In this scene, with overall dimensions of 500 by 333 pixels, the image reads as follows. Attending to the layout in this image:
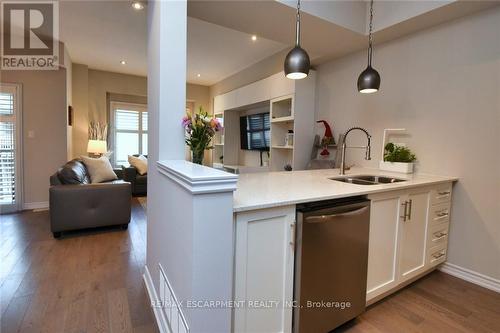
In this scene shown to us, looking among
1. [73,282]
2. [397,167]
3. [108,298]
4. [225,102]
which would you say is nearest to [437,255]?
[397,167]

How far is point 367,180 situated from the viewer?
7.96 ft

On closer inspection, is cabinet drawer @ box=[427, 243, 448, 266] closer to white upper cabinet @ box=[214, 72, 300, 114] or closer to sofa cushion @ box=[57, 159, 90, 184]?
white upper cabinet @ box=[214, 72, 300, 114]

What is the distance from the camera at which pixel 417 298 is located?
2053 millimetres

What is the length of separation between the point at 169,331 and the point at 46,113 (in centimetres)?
444

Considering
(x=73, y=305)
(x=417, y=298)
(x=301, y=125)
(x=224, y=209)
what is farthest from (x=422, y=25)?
(x=73, y=305)

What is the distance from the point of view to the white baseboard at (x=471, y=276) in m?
2.22

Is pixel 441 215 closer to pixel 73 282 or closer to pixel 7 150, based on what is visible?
pixel 73 282

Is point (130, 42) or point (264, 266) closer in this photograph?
point (264, 266)

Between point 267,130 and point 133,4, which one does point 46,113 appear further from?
point 267,130

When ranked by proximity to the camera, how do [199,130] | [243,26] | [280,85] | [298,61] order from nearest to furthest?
[199,130] → [298,61] → [243,26] → [280,85]

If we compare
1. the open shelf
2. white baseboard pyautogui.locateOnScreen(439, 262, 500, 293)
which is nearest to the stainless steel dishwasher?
white baseboard pyautogui.locateOnScreen(439, 262, 500, 293)

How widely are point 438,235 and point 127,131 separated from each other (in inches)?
245

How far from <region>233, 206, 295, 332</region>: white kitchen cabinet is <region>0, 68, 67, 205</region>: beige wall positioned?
4541mm

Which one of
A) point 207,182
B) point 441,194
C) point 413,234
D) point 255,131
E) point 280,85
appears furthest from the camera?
point 255,131
